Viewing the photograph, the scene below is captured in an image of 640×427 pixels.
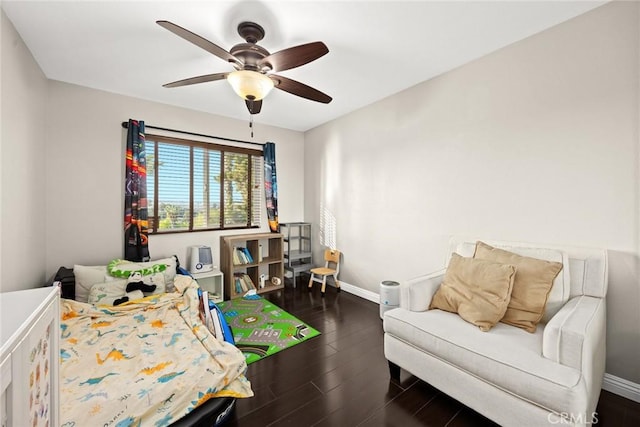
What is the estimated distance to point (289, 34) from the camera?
205 centimetres

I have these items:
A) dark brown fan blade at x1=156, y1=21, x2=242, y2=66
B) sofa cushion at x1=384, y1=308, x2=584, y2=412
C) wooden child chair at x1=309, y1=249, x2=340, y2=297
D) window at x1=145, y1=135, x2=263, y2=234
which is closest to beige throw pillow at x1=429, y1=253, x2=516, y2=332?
sofa cushion at x1=384, y1=308, x2=584, y2=412

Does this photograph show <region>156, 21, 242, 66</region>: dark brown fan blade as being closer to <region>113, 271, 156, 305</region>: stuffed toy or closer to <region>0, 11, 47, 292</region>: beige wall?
<region>0, 11, 47, 292</region>: beige wall

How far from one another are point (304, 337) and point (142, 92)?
327 cm

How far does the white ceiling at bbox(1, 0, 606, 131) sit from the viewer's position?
70.6 inches

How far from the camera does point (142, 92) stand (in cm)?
306

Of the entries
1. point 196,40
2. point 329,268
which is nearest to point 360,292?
point 329,268

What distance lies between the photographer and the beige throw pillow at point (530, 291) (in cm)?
174

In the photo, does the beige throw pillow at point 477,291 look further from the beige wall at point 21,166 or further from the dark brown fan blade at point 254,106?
the beige wall at point 21,166

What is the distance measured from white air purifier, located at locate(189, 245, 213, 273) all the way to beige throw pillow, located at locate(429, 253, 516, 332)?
108 inches

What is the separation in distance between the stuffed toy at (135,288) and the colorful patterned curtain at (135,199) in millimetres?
437

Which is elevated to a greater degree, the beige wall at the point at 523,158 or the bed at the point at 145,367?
the beige wall at the point at 523,158

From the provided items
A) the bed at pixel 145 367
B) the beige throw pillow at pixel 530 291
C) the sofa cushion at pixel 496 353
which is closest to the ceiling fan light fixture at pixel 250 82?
the bed at pixel 145 367

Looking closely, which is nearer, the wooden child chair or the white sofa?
the white sofa

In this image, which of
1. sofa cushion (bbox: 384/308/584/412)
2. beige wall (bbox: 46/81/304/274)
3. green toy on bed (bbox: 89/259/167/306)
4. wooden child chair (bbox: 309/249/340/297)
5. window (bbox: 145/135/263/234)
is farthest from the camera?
wooden child chair (bbox: 309/249/340/297)
